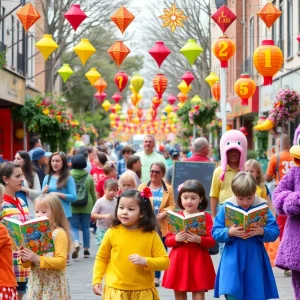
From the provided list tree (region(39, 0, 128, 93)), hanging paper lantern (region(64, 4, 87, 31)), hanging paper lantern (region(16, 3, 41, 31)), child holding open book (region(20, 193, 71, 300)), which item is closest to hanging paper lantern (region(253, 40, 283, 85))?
hanging paper lantern (region(64, 4, 87, 31))

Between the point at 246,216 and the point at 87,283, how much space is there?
460 cm

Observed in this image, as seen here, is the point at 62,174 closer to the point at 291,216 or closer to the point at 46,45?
the point at 46,45

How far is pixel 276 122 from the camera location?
22344 mm

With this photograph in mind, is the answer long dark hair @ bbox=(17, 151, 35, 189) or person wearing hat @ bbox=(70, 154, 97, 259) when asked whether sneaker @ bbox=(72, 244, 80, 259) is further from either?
long dark hair @ bbox=(17, 151, 35, 189)

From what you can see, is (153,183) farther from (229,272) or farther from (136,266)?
(136,266)

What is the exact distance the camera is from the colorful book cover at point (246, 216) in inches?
290

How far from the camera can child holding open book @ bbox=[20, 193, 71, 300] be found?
707 cm

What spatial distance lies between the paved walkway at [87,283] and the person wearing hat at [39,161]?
1497 millimetres

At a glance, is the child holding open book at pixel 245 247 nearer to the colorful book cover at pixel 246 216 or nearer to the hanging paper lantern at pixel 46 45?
the colorful book cover at pixel 246 216

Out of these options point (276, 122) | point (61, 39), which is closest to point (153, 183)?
point (276, 122)

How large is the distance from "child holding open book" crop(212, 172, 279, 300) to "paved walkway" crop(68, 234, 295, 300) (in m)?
2.67

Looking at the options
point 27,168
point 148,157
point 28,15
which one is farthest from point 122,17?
point 27,168

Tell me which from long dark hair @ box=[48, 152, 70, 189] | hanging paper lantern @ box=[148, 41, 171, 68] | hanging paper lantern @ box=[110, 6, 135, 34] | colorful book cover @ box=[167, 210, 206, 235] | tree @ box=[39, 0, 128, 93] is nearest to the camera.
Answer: colorful book cover @ box=[167, 210, 206, 235]

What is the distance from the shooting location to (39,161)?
1387 centimetres
